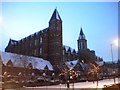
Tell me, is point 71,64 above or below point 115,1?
below

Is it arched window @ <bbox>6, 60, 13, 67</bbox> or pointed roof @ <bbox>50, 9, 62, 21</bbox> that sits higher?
pointed roof @ <bbox>50, 9, 62, 21</bbox>

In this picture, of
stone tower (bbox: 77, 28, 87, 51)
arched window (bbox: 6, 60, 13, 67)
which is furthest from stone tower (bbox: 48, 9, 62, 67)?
stone tower (bbox: 77, 28, 87, 51)

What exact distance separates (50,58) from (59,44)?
5.50 feet

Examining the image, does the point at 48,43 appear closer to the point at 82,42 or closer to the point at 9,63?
the point at 9,63

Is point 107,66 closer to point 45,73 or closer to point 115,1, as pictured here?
point 45,73

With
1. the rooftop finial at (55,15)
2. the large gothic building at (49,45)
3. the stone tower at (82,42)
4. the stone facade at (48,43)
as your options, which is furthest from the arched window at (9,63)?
the stone tower at (82,42)

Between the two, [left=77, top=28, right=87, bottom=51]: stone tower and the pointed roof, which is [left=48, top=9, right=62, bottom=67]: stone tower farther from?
[left=77, top=28, right=87, bottom=51]: stone tower

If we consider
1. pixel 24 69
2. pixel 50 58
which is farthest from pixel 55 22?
pixel 24 69

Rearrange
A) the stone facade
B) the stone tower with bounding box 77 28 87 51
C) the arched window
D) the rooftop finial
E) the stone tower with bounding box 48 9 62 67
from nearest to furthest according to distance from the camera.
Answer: the arched window < the stone tower with bounding box 48 9 62 67 < the stone facade < the rooftop finial < the stone tower with bounding box 77 28 87 51

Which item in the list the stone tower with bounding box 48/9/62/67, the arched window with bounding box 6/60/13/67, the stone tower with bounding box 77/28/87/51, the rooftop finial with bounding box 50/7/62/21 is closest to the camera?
the arched window with bounding box 6/60/13/67

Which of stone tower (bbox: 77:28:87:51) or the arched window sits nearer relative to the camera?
the arched window

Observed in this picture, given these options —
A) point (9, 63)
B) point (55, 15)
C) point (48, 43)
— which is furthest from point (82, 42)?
point (9, 63)

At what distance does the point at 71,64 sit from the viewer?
15.0 meters

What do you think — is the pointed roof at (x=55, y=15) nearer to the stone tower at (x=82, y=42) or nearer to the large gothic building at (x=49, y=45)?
the large gothic building at (x=49, y=45)
